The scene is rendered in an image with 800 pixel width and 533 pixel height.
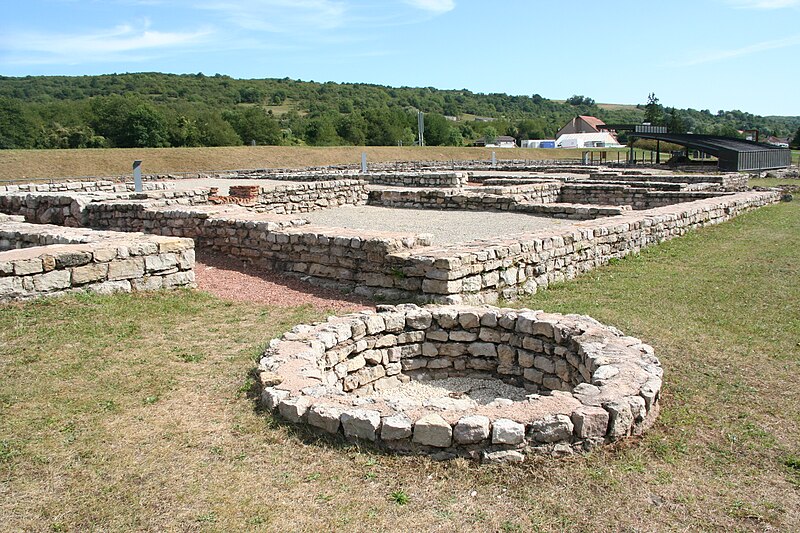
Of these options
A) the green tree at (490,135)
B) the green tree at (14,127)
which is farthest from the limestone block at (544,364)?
the green tree at (490,135)

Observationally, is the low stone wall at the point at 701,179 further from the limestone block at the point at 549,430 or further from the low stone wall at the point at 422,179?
the limestone block at the point at 549,430

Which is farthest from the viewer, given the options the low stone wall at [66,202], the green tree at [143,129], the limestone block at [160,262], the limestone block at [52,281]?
the green tree at [143,129]

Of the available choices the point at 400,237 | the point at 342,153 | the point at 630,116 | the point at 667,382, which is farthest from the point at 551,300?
the point at 630,116

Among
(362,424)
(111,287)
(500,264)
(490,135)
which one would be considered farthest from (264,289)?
(490,135)

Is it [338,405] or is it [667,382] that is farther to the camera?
[667,382]

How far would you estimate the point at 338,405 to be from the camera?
439 centimetres

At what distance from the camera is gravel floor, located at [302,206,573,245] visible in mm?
13141

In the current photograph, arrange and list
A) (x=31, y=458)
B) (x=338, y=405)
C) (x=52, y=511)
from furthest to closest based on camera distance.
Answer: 1. (x=338, y=405)
2. (x=31, y=458)
3. (x=52, y=511)

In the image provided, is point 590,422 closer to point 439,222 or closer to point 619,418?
point 619,418

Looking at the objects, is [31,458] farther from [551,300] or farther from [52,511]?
[551,300]

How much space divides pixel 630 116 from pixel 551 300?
145651 mm

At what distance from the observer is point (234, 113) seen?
207 feet

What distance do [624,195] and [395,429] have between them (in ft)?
59.4

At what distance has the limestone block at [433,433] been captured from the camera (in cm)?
400
